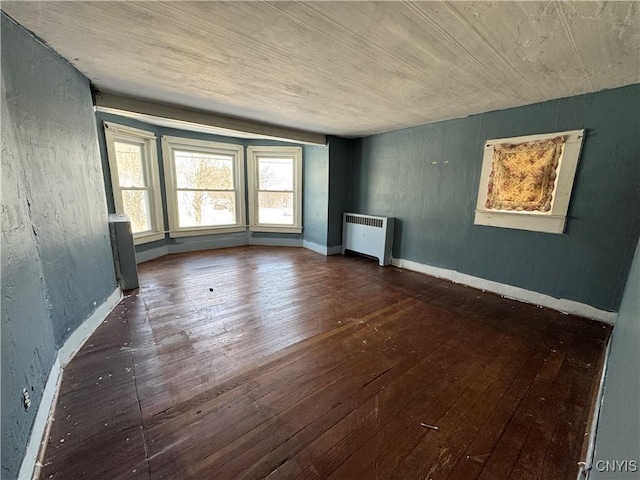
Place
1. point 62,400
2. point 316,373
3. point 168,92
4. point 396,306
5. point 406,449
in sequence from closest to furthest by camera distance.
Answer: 1. point 406,449
2. point 62,400
3. point 316,373
4. point 168,92
5. point 396,306

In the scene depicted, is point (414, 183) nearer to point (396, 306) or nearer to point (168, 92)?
point (396, 306)

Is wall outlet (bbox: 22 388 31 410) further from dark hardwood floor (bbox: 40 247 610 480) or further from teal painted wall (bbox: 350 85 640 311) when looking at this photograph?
teal painted wall (bbox: 350 85 640 311)

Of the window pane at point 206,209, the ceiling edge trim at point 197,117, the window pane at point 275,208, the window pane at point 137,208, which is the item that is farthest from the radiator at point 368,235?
the window pane at point 137,208

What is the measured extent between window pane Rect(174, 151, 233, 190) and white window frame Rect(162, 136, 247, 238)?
9 cm

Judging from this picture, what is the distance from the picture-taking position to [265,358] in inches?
72.1

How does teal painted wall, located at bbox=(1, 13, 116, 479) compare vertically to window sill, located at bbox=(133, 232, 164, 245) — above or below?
above

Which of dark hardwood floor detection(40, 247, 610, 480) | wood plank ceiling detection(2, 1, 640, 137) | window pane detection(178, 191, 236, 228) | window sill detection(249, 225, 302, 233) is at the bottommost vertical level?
dark hardwood floor detection(40, 247, 610, 480)

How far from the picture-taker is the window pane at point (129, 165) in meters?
3.70

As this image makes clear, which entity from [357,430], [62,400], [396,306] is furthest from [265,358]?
[396,306]

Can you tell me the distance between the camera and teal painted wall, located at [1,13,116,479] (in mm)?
1117

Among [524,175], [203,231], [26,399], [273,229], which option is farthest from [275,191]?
[26,399]

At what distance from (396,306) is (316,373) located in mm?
1330

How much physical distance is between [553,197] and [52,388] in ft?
14.0

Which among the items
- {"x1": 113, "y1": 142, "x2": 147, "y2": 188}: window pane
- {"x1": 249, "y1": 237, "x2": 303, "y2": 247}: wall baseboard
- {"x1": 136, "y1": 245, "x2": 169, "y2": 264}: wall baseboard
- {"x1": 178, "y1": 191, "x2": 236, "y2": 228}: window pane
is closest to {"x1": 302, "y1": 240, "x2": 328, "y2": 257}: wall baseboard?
{"x1": 249, "y1": 237, "x2": 303, "y2": 247}: wall baseboard
